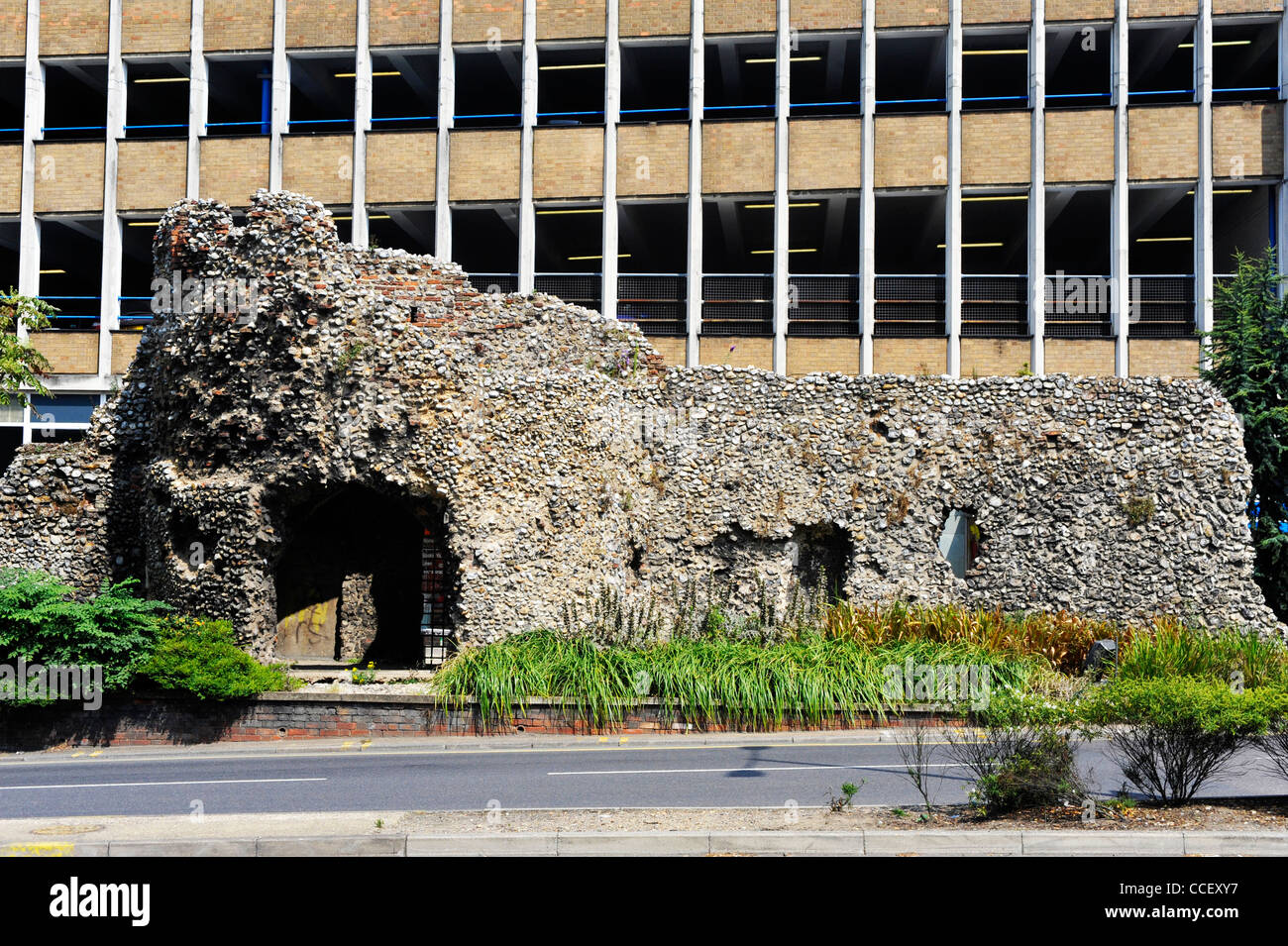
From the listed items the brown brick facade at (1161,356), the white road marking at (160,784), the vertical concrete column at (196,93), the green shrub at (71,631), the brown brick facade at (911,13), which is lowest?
the white road marking at (160,784)

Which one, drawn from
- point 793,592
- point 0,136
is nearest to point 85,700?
point 793,592

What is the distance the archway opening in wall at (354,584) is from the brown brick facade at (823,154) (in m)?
14.4

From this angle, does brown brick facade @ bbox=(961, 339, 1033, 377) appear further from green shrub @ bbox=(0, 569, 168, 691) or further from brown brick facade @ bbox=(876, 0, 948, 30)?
green shrub @ bbox=(0, 569, 168, 691)

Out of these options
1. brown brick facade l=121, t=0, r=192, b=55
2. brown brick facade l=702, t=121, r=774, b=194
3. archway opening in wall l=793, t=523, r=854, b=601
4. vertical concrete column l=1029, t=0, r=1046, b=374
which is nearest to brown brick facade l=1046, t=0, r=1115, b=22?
vertical concrete column l=1029, t=0, r=1046, b=374

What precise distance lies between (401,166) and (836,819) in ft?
76.6

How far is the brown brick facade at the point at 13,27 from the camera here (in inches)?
1155

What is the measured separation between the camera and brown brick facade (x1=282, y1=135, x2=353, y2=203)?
27938 millimetres

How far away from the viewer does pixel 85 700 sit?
48.3 feet

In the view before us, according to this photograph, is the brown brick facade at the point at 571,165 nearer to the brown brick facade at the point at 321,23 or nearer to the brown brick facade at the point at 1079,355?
the brown brick facade at the point at 321,23

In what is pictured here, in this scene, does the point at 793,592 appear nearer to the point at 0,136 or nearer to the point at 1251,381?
the point at 1251,381

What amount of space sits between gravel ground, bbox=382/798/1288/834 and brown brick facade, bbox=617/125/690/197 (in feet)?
68.3

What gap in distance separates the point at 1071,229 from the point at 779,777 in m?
24.2

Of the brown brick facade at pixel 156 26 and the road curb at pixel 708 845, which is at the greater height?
the brown brick facade at pixel 156 26

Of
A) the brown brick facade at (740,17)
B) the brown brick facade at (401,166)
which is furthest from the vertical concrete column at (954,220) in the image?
the brown brick facade at (401,166)
